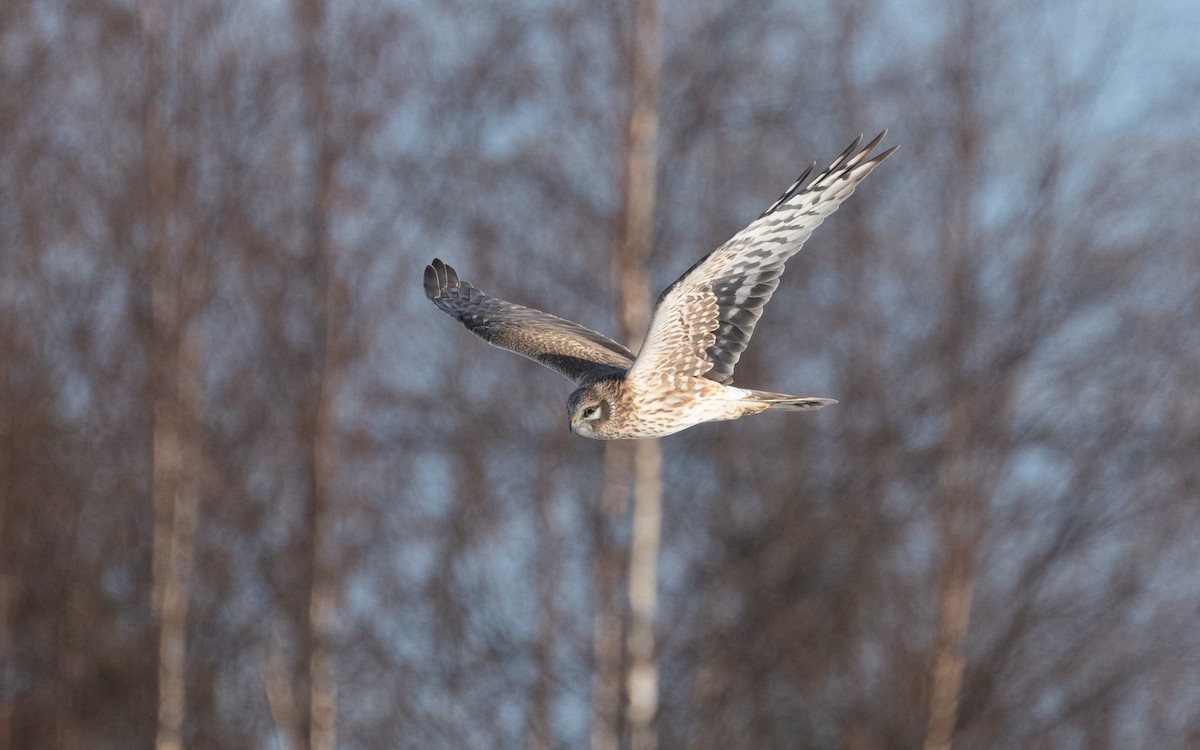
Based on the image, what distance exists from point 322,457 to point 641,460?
2.38 m

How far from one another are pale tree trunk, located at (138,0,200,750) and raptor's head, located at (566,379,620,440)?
5.10 metres

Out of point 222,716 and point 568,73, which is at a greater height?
point 568,73

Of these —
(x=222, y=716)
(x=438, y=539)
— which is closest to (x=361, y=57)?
(x=438, y=539)

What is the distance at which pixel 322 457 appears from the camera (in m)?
9.82

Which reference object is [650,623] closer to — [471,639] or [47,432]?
[471,639]

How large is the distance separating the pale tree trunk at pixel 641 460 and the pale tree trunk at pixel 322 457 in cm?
218

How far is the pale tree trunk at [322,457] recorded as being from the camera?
9820 mm

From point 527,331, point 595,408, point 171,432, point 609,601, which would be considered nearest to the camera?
point 595,408

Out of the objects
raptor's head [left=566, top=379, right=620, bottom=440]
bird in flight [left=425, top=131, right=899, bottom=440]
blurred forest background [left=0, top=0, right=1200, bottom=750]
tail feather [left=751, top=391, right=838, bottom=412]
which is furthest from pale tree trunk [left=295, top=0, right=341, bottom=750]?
tail feather [left=751, top=391, right=838, bottom=412]

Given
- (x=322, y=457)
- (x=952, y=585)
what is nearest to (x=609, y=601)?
(x=952, y=585)

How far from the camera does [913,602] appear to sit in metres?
9.54

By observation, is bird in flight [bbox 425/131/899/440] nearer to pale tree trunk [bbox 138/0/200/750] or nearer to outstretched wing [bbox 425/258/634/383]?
outstretched wing [bbox 425/258/634/383]

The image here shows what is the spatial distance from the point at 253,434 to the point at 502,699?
2.34m

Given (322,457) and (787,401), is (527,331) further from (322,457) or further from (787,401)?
(322,457)
